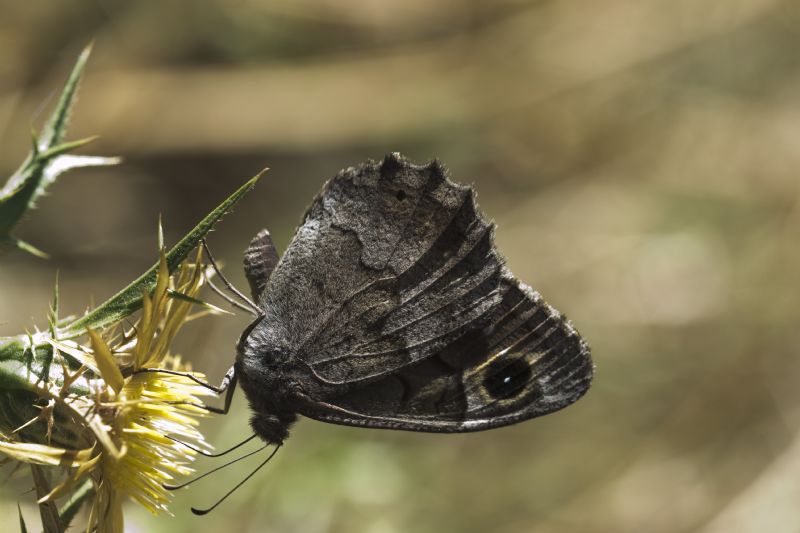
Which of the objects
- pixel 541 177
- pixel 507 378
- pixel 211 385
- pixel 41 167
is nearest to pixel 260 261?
pixel 211 385

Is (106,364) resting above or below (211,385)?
below

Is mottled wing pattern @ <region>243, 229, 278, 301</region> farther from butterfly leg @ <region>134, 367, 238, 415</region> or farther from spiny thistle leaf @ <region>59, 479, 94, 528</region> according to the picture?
spiny thistle leaf @ <region>59, 479, 94, 528</region>

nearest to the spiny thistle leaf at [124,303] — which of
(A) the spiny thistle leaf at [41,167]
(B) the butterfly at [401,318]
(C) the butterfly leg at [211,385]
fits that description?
(C) the butterfly leg at [211,385]

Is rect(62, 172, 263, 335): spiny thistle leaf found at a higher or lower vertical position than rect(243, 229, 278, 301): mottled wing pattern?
lower

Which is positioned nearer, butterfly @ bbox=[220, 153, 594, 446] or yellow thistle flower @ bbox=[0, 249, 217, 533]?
yellow thistle flower @ bbox=[0, 249, 217, 533]

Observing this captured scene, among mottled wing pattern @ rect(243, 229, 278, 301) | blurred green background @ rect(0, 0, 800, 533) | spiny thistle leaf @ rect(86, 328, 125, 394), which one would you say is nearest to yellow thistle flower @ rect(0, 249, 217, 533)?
spiny thistle leaf @ rect(86, 328, 125, 394)

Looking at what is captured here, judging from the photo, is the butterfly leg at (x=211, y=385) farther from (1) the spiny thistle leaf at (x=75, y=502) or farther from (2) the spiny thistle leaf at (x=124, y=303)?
(1) the spiny thistle leaf at (x=75, y=502)

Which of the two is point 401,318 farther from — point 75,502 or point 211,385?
point 75,502
